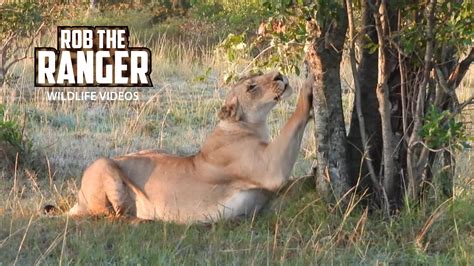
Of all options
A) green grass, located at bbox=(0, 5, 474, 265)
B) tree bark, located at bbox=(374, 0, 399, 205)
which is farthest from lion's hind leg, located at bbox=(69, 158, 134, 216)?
tree bark, located at bbox=(374, 0, 399, 205)

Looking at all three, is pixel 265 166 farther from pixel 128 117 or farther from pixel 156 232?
pixel 128 117

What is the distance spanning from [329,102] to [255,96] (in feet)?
1.96

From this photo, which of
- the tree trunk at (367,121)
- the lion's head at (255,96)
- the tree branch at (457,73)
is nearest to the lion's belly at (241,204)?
the lion's head at (255,96)

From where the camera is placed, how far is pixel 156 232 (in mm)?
6223

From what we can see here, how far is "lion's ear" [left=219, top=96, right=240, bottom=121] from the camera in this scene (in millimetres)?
6807

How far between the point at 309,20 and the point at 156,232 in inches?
65.8

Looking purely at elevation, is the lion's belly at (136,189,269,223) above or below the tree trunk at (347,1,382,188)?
below

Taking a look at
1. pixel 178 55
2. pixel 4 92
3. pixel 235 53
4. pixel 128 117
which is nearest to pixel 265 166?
pixel 235 53

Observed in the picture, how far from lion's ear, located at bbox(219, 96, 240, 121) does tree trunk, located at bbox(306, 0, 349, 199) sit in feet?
2.04

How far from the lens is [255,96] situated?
674cm

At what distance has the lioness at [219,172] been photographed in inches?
255

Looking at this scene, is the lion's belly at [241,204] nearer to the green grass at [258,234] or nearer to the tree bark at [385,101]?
the green grass at [258,234]

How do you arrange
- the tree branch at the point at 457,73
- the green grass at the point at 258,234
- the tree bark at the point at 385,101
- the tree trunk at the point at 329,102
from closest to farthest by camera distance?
the green grass at the point at 258,234 < the tree bark at the point at 385,101 < the tree branch at the point at 457,73 < the tree trunk at the point at 329,102

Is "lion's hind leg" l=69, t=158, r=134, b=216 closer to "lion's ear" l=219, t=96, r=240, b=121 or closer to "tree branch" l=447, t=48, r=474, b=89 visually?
"lion's ear" l=219, t=96, r=240, b=121
